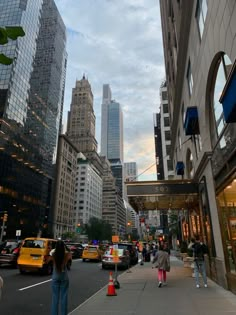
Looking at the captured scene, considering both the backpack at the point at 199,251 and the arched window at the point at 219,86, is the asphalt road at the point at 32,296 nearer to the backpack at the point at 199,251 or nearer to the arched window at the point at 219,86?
the backpack at the point at 199,251

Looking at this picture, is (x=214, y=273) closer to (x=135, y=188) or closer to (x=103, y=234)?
(x=135, y=188)

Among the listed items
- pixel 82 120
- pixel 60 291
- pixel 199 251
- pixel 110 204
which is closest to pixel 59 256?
pixel 60 291

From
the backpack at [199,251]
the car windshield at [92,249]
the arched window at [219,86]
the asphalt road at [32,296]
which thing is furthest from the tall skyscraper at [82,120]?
the backpack at [199,251]

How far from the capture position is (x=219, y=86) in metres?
11.4

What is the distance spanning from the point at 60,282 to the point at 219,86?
393 inches

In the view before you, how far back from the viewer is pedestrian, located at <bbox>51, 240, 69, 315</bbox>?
5973 millimetres

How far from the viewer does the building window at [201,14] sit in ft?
41.2

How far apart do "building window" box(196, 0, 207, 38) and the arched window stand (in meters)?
3.08

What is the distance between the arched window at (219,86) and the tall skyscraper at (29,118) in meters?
65.2

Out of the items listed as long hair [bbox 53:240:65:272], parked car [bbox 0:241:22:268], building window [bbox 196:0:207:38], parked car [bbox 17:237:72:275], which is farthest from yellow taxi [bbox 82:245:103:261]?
building window [bbox 196:0:207:38]

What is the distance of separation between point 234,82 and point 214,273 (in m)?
10.2

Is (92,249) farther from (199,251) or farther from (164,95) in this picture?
(164,95)

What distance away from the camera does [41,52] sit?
11112 centimetres

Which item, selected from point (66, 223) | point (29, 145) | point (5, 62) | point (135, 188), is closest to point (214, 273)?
point (135, 188)
